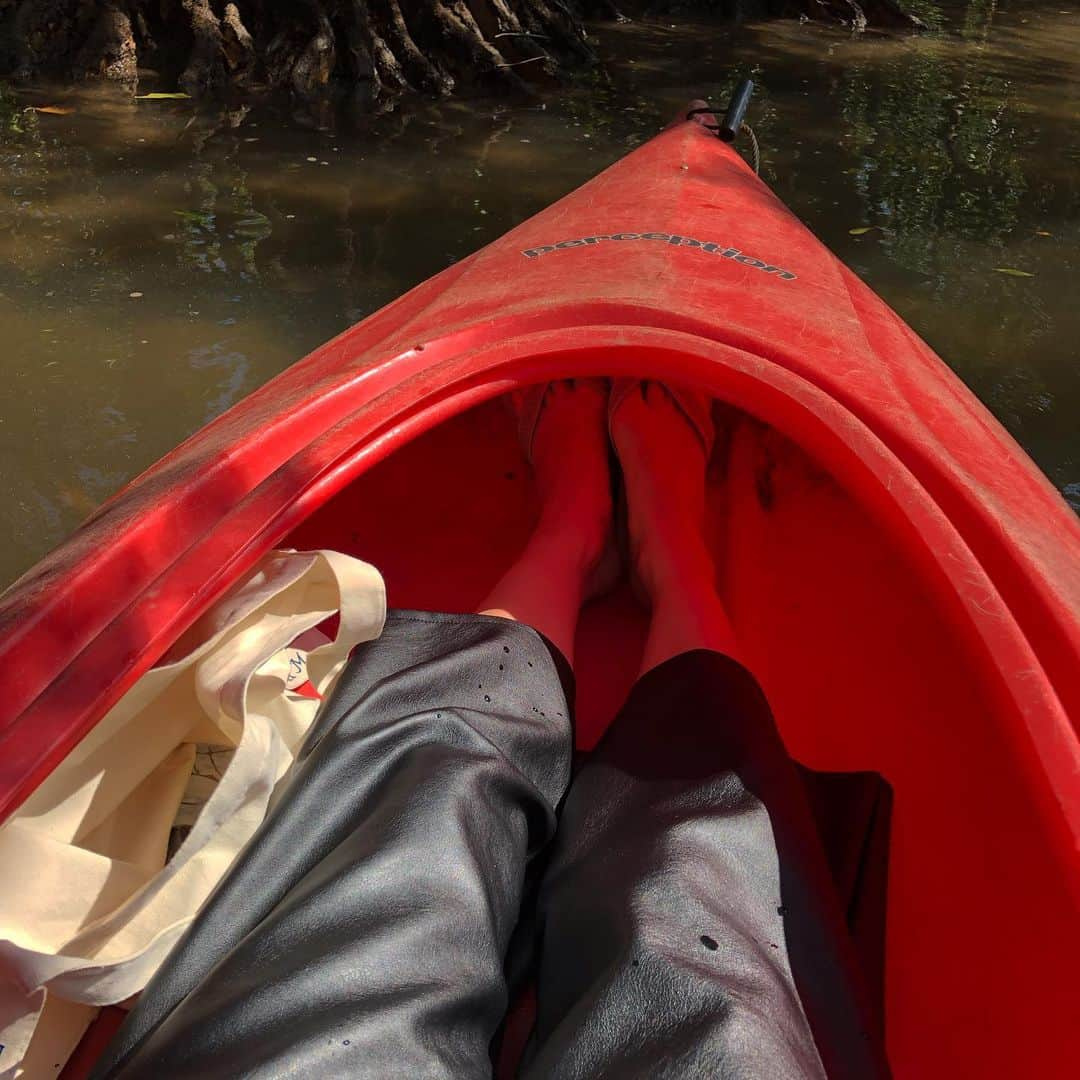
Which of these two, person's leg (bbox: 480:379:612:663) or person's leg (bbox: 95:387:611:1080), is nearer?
person's leg (bbox: 95:387:611:1080)

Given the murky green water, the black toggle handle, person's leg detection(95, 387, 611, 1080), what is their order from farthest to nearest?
the black toggle handle
the murky green water
person's leg detection(95, 387, 611, 1080)

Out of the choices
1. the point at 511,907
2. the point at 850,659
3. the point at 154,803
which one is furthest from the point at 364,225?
the point at 511,907

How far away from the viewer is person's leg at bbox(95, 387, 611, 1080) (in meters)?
0.72

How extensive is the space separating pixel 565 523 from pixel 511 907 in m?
0.79

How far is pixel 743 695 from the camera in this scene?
1.12m

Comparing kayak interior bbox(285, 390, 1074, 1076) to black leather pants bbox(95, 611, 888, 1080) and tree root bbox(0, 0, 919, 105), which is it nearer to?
black leather pants bbox(95, 611, 888, 1080)

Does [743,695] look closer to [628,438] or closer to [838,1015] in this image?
[838,1015]

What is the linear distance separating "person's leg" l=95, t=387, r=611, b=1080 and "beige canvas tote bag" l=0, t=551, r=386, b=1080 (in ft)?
0.09

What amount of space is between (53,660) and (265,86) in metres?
5.11

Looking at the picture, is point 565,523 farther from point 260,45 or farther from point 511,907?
point 260,45

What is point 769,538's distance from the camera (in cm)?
186

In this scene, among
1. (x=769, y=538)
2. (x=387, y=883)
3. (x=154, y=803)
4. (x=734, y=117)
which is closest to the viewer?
(x=387, y=883)

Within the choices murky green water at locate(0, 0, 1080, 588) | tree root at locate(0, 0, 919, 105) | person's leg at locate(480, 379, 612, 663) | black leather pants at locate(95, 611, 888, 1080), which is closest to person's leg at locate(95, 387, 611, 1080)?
black leather pants at locate(95, 611, 888, 1080)

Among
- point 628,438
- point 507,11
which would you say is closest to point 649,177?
point 628,438
